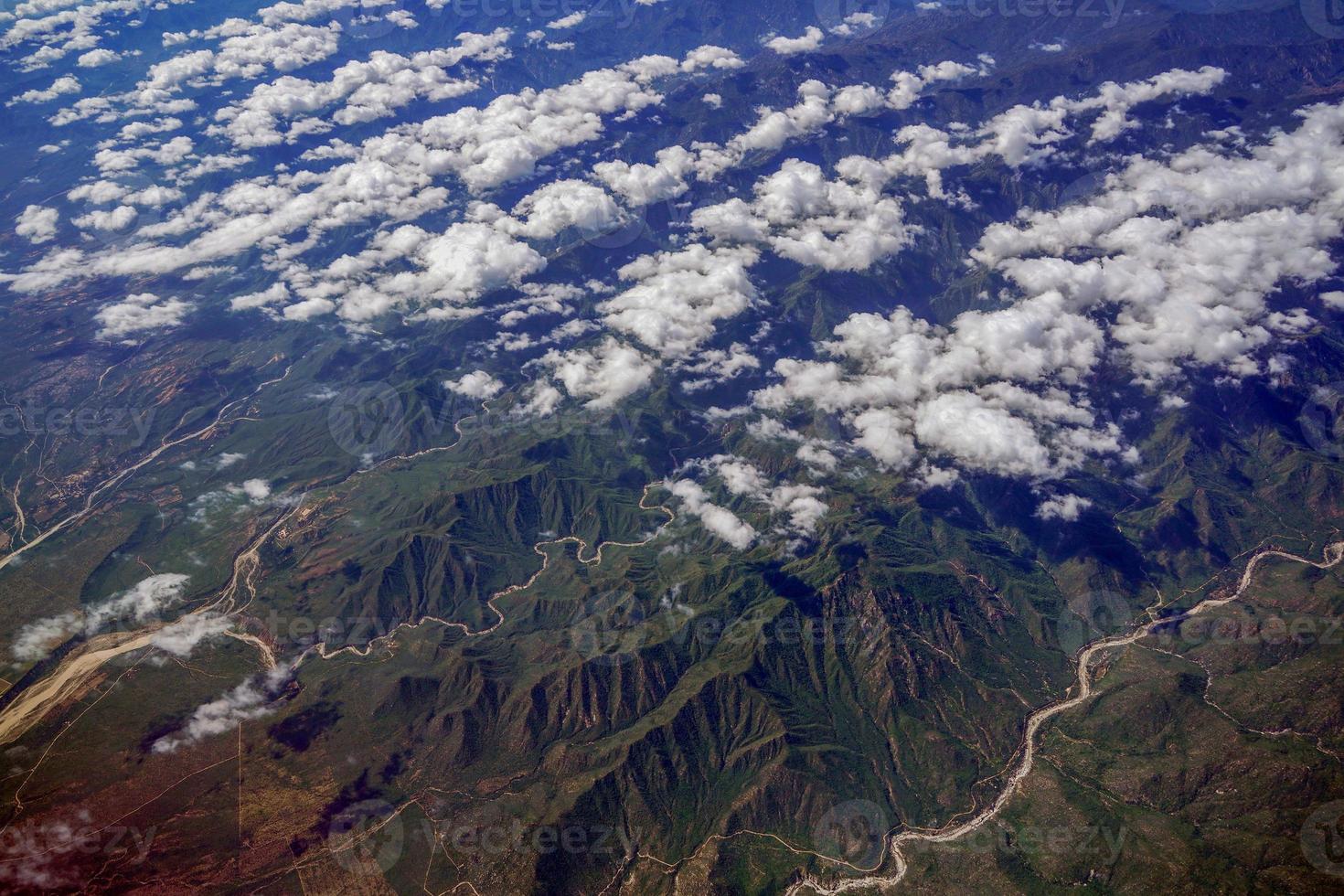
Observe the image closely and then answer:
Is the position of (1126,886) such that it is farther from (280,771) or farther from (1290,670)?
(280,771)

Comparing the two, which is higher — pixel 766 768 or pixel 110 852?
pixel 110 852

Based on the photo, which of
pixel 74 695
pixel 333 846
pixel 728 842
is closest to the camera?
pixel 333 846

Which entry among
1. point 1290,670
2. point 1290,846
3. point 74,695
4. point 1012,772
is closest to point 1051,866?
point 1012,772

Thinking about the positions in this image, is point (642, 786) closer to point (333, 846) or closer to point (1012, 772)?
point (333, 846)

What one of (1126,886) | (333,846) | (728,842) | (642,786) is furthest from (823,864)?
(333,846)

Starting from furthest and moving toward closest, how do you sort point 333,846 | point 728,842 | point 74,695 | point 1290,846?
point 74,695, point 728,842, point 333,846, point 1290,846

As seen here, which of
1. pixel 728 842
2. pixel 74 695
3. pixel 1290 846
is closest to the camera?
pixel 1290 846

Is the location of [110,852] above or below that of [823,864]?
above

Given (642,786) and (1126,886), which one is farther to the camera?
(642,786)

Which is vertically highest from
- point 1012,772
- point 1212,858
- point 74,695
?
point 74,695
